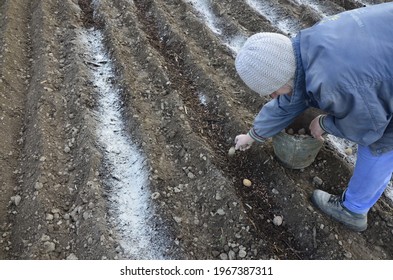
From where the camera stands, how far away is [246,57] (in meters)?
1.89

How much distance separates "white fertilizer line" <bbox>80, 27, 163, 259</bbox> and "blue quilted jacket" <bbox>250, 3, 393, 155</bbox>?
3.97 ft

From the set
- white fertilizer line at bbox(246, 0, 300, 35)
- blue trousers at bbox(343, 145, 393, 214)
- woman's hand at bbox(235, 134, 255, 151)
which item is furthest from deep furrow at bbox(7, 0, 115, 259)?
white fertilizer line at bbox(246, 0, 300, 35)

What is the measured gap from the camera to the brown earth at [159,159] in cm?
239

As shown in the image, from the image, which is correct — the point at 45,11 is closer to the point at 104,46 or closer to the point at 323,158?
the point at 104,46

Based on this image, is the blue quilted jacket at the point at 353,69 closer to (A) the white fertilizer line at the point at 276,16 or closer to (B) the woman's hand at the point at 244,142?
(B) the woman's hand at the point at 244,142

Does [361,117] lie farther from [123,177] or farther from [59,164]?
[59,164]

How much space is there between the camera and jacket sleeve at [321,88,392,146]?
1.73 meters

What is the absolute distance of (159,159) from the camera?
2.79 meters

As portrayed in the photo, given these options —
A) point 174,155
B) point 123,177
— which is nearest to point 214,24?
point 174,155

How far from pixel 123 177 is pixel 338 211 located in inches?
54.7

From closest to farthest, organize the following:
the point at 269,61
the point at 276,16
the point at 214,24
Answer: the point at 269,61, the point at 214,24, the point at 276,16

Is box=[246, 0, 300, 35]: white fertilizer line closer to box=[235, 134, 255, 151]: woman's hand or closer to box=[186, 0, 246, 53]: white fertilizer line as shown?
box=[186, 0, 246, 53]: white fertilizer line

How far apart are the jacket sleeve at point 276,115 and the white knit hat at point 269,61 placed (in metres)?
0.17

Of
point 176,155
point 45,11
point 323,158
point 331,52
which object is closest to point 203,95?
point 176,155
